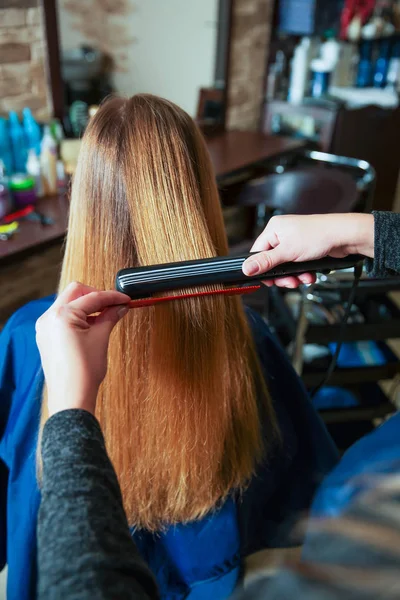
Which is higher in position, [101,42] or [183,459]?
[101,42]

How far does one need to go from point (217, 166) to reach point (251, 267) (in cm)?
151

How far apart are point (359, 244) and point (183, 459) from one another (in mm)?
460

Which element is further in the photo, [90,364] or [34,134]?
[34,134]

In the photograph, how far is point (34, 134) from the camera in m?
1.84

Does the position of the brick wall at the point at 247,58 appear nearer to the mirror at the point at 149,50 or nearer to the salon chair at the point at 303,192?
the mirror at the point at 149,50

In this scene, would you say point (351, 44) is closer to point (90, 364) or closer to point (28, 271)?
point (28, 271)

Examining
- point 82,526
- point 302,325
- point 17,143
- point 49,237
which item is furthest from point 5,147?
point 82,526

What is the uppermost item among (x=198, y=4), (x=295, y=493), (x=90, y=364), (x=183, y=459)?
(x=198, y=4)

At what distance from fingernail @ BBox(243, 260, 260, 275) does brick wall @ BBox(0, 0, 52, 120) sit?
1.54 m

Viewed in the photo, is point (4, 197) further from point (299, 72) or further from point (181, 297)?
point (299, 72)

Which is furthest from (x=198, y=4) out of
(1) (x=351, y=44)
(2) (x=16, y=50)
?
(2) (x=16, y=50)

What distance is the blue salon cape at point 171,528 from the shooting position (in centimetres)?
91

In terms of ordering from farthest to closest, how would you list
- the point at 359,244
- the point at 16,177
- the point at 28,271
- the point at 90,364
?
the point at 28,271 → the point at 16,177 → the point at 359,244 → the point at 90,364

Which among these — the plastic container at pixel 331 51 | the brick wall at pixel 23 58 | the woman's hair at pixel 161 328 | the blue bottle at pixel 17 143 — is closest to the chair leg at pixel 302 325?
the woman's hair at pixel 161 328
